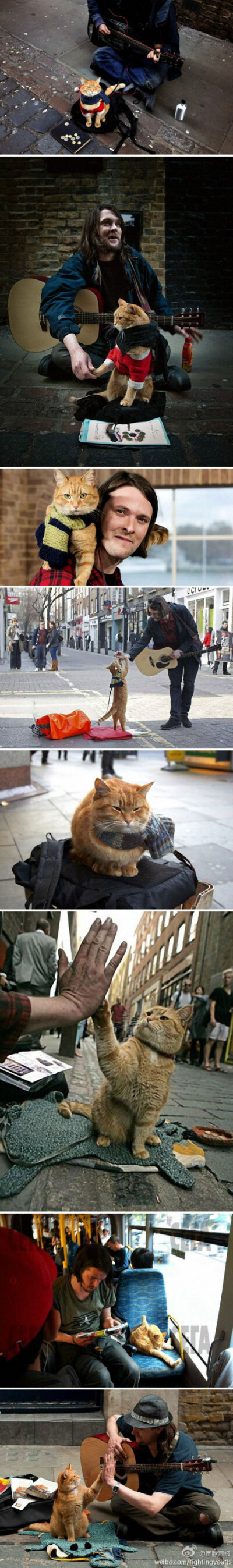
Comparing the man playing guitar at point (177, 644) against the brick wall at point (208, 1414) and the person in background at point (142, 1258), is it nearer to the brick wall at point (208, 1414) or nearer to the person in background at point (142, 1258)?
the person in background at point (142, 1258)

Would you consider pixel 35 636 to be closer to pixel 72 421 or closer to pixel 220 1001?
pixel 72 421

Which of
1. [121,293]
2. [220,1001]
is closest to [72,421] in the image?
[121,293]

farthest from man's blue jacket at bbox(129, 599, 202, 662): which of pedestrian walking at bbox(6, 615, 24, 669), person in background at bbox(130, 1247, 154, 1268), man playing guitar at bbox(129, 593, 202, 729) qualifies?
person in background at bbox(130, 1247, 154, 1268)

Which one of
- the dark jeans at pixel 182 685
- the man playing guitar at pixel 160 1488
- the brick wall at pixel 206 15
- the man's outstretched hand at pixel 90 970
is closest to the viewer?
the man playing guitar at pixel 160 1488

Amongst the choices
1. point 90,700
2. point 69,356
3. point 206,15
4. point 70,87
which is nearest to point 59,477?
point 69,356

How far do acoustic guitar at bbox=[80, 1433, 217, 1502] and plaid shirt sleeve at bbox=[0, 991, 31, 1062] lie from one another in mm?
1381

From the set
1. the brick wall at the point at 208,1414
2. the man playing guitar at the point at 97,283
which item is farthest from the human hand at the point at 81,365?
the brick wall at the point at 208,1414

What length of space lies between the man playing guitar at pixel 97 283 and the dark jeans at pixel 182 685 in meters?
1.07

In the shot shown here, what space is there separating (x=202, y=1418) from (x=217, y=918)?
1.90 meters

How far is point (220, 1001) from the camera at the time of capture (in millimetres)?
4418

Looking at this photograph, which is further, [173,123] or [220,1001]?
[220,1001]

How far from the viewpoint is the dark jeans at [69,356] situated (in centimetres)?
425

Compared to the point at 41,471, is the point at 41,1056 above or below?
below

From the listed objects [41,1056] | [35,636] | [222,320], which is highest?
[222,320]
